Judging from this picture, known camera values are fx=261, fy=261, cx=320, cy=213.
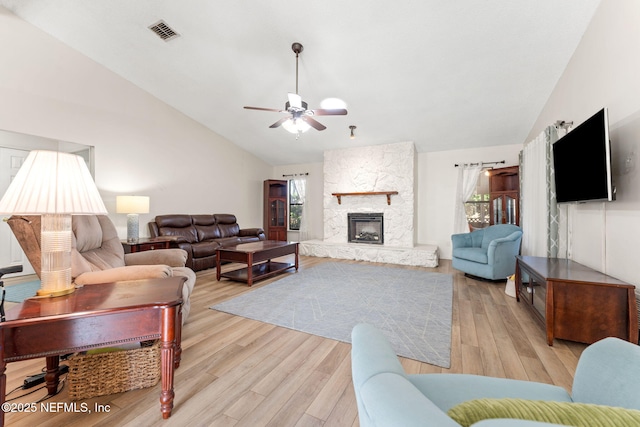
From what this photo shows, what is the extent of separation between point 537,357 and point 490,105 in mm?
3544

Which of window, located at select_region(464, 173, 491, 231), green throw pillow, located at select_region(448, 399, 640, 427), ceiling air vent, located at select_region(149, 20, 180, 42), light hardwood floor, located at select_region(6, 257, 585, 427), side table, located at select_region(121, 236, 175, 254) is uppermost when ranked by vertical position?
ceiling air vent, located at select_region(149, 20, 180, 42)

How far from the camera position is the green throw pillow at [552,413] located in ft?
1.34

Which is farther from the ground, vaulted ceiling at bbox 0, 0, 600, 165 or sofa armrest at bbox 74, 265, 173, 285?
vaulted ceiling at bbox 0, 0, 600, 165

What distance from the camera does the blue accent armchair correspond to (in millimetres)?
3561

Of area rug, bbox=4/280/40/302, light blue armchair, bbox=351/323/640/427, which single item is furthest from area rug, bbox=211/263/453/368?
area rug, bbox=4/280/40/302

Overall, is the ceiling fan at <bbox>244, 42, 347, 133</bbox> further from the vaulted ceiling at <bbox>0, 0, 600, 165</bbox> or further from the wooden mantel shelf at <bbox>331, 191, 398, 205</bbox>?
the wooden mantel shelf at <bbox>331, 191, 398, 205</bbox>

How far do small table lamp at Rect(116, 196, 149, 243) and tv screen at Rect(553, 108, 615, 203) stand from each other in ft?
17.4

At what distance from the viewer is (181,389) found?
5.02 ft

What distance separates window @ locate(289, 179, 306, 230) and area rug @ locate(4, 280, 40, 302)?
4947mm

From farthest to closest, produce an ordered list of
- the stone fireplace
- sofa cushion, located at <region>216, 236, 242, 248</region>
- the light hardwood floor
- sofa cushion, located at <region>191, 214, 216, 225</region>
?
the stone fireplace, sofa cushion, located at <region>191, 214, 216, 225</region>, sofa cushion, located at <region>216, 236, 242, 248</region>, the light hardwood floor

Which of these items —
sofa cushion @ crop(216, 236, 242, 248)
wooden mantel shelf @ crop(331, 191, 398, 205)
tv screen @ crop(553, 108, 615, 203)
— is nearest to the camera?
tv screen @ crop(553, 108, 615, 203)

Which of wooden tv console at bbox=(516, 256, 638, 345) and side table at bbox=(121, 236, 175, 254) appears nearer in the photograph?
wooden tv console at bbox=(516, 256, 638, 345)

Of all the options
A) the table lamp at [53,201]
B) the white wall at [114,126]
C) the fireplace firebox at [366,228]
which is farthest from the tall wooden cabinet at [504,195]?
the table lamp at [53,201]

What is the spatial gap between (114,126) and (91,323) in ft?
14.1
